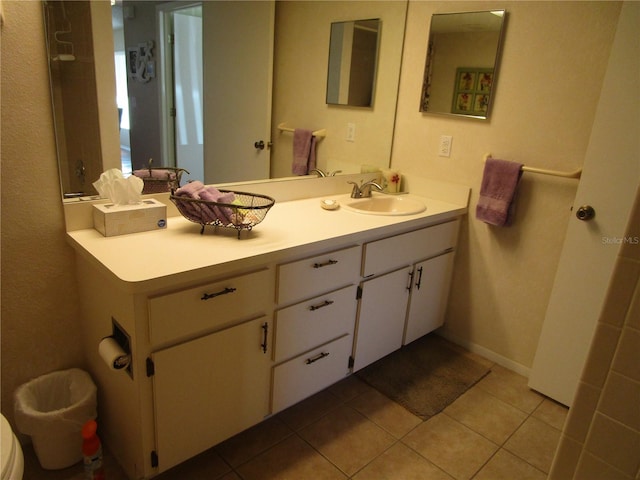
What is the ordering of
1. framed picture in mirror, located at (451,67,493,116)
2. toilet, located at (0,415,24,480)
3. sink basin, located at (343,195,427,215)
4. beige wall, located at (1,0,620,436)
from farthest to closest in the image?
sink basin, located at (343,195,427,215) → framed picture in mirror, located at (451,67,493,116) → beige wall, located at (1,0,620,436) → toilet, located at (0,415,24,480)

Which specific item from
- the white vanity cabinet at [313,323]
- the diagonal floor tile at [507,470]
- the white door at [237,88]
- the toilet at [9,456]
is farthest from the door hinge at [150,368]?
the diagonal floor tile at [507,470]

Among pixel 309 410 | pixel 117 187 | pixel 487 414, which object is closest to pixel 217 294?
pixel 117 187

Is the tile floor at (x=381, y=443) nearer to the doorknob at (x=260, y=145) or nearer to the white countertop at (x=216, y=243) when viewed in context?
the white countertop at (x=216, y=243)

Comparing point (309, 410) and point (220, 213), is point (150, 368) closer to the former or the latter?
point (220, 213)

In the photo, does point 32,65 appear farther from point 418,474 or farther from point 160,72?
point 418,474

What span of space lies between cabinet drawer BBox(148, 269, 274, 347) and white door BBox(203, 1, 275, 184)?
614mm

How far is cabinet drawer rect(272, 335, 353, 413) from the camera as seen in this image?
1.75m

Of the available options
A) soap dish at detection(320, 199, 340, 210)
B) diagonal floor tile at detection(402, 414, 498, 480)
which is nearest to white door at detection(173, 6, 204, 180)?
soap dish at detection(320, 199, 340, 210)

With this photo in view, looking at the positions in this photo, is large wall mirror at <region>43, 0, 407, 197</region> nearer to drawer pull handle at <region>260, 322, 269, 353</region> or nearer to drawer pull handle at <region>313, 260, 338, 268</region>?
drawer pull handle at <region>313, 260, 338, 268</region>

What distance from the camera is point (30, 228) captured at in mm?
1492

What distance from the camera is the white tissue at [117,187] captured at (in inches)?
61.8

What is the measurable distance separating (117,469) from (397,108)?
223 centimetres

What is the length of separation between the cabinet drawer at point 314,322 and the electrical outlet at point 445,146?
101cm

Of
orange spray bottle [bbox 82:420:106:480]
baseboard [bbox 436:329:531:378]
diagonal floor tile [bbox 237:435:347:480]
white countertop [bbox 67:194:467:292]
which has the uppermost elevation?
white countertop [bbox 67:194:467:292]
